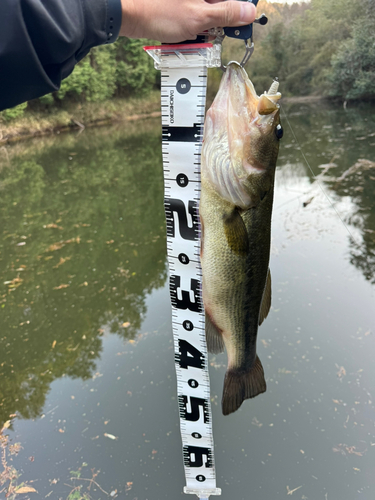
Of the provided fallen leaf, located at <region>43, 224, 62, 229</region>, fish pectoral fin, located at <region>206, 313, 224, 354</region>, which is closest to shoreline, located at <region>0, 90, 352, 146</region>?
fallen leaf, located at <region>43, 224, 62, 229</region>

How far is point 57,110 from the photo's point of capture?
931 inches

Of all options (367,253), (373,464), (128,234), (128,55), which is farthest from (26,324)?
(128,55)

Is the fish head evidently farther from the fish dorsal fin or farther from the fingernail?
the fish dorsal fin

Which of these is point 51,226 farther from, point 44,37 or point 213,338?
point 44,37

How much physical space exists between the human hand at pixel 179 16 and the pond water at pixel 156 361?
2793 mm

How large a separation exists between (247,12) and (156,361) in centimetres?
310

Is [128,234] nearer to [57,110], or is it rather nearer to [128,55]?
[57,110]

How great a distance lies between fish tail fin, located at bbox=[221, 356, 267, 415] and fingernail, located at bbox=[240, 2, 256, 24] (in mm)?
1413

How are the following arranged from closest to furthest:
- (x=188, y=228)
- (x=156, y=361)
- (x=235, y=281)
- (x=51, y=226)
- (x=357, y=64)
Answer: (x=235, y=281) < (x=188, y=228) < (x=156, y=361) < (x=51, y=226) < (x=357, y=64)

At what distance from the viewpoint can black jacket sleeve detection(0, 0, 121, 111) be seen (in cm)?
106

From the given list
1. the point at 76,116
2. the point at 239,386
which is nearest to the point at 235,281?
the point at 239,386

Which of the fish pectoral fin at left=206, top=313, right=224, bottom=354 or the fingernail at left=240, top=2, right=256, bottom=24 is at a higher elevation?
the fingernail at left=240, top=2, right=256, bottom=24

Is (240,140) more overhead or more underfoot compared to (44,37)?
more underfoot

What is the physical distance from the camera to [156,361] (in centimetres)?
355
